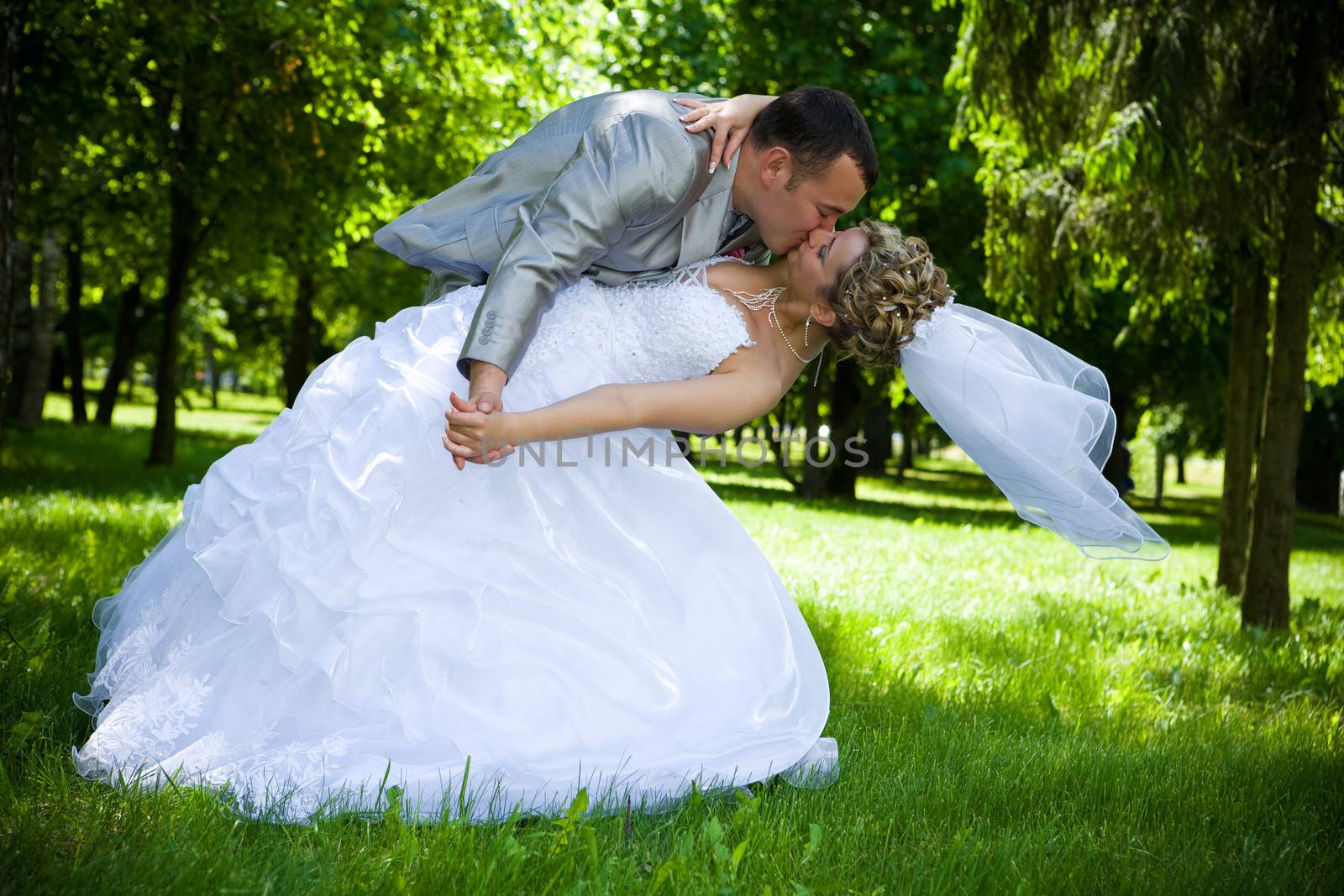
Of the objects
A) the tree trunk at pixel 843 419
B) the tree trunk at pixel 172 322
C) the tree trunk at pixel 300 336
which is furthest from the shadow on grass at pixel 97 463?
the tree trunk at pixel 843 419

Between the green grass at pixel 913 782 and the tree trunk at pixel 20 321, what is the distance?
9026 mm

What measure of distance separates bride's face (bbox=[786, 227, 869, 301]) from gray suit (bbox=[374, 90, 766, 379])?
0.31m

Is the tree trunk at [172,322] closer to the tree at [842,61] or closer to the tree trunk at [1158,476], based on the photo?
the tree at [842,61]

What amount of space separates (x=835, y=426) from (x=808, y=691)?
17.0 metres

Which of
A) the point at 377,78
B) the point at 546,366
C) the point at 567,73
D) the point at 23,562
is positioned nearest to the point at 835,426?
the point at 567,73

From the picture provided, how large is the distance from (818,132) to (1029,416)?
131cm

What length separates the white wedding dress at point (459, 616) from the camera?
2967 mm

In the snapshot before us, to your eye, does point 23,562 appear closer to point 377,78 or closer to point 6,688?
point 6,688

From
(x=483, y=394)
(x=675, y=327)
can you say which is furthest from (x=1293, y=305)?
(x=483, y=394)

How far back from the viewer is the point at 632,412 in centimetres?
316

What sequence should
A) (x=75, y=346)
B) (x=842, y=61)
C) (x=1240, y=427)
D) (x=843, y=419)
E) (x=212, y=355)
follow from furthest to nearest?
1. (x=212, y=355)
2. (x=75, y=346)
3. (x=843, y=419)
4. (x=842, y=61)
5. (x=1240, y=427)

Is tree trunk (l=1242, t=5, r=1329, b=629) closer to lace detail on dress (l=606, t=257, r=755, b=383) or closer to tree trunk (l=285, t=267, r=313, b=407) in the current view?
lace detail on dress (l=606, t=257, r=755, b=383)

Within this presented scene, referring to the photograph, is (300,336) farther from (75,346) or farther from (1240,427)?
(1240,427)

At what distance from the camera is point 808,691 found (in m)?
3.50
